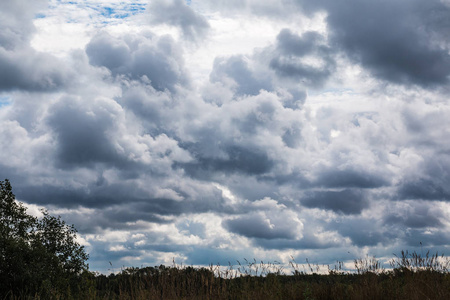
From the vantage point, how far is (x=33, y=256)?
37969 millimetres

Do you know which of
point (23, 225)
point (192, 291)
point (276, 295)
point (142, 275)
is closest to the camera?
point (276, 295)

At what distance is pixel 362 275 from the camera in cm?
2148

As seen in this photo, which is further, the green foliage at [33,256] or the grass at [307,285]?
the green foliage at [33,256]

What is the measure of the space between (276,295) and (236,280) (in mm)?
3666

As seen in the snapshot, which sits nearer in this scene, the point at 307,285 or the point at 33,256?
the point at 307,285

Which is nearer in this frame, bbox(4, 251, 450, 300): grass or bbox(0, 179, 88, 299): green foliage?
bbox(4, 251, 450, 300): grass

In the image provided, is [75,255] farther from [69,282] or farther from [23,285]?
[23,285]

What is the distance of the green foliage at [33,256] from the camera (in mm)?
34344

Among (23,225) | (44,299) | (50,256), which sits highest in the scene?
(23,225)

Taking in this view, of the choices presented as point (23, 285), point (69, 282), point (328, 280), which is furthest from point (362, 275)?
point (69, 282)

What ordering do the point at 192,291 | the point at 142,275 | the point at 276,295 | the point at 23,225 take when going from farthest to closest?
the point at 23,225, the point at 142,275, the point at 192,291, the point at 276,295

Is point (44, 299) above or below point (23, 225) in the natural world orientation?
below

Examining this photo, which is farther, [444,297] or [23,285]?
[23,285]

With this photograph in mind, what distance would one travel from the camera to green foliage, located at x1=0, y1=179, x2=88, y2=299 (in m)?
34.3
